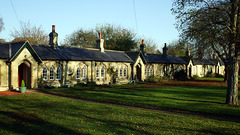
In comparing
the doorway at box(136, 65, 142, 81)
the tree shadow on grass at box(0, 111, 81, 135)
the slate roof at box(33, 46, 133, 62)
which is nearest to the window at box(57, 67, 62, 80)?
the slate roof at box(33, 46, 133, 62)

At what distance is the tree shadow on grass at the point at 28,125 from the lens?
29.6 ft

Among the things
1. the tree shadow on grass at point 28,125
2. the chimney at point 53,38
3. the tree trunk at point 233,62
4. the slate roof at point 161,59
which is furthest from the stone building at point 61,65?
the tree trunk at point 233,62

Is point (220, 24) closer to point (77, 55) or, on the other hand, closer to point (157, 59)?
point (77, 55)

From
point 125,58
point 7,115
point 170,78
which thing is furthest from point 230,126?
point 170,78

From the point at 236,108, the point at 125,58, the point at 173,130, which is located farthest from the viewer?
the point at 125,58

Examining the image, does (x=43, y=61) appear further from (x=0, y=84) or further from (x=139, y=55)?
(x=139, y=55)

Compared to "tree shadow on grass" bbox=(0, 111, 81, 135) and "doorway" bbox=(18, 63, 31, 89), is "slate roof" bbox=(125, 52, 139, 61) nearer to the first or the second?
"doorway" bbox=(18, 63, 31, 89)

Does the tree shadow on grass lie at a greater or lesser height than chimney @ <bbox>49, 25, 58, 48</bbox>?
lesser

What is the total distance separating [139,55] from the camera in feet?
131

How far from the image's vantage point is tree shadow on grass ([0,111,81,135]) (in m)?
9.01

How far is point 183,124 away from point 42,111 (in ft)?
26.2

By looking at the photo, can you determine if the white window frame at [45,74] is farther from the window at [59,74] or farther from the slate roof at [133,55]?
the slate roof at [133,55]

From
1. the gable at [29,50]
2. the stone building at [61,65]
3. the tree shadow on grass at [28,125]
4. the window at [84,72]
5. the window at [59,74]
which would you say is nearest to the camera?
the tree shadow on grass at [28,125]

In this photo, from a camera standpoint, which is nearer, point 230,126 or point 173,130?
point 173,130
